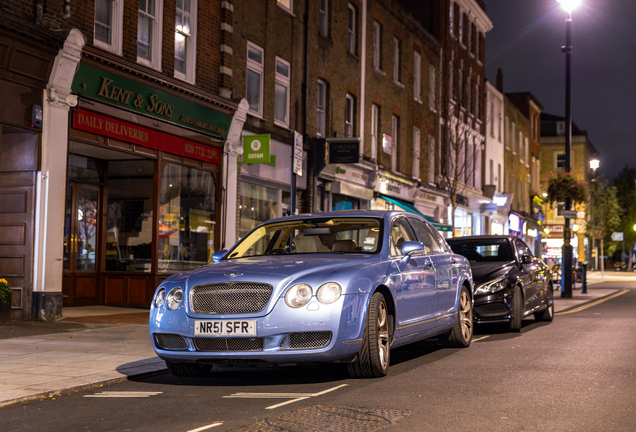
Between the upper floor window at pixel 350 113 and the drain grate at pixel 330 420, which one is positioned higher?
the upper floor window at pixel 350 113

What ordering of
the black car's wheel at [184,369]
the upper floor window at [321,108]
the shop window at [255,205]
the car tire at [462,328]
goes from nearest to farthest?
the black car's wheel at [184,369] → the car tire at [462,328] → the shop window at [255,205] → the upper floor window at [321,108]

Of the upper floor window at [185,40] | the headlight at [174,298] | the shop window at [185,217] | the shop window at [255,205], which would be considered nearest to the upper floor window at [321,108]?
the shop window at [255,205]

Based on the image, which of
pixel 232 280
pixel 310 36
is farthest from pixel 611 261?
pixel 232 280

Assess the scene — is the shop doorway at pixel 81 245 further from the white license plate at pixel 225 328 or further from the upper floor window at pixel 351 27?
the upper floor window at pixel 351 27

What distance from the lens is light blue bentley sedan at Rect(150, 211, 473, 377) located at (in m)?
7.06

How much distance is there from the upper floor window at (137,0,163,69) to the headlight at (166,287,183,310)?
969 cm

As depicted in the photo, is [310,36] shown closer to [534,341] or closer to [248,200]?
[248,200]

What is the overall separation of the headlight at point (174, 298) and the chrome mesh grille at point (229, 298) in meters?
0.19

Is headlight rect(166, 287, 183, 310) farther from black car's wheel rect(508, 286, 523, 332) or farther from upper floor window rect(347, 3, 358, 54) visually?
upper floor window rect(347, 3, 358, 54)

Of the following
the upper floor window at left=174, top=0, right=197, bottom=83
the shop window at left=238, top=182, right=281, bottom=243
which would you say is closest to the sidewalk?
the upper floor window at left=174, top=0, right=197, bottom=83

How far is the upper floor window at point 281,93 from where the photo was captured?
21688 millimetres

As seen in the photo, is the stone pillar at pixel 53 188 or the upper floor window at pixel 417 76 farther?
the upper floor window at pixel 417 76

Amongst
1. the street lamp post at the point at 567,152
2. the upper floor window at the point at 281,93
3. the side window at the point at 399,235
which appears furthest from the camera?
the street lamp post at the point at 567,152

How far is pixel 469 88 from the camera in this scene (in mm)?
40812
